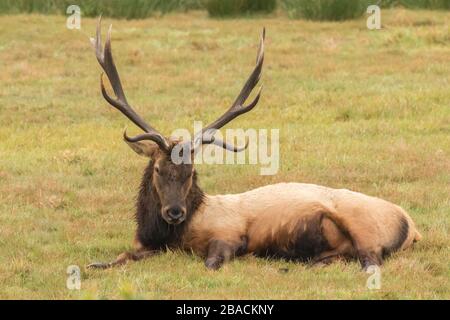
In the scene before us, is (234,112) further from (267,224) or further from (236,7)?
(236,7)

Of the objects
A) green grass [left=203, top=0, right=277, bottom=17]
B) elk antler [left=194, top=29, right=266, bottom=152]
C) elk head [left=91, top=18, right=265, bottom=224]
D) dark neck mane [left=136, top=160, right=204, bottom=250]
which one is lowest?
dark neck mane [left=136, top=160, right=204, bottom=250]

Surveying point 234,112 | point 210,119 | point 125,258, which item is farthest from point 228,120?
point 210,119

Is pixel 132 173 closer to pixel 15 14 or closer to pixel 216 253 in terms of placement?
pixel 216 253

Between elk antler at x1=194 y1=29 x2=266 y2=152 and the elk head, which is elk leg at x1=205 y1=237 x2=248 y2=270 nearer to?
the elk head

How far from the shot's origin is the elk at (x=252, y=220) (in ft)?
29.7

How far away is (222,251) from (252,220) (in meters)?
0.44

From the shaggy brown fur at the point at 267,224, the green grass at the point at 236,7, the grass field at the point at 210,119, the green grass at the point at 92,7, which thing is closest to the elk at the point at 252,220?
the shaggy brown fur at the point at 267,224

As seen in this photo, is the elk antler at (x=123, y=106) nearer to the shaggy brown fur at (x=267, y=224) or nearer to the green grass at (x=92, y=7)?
the shaggy brown fur at (x=267, y=224)

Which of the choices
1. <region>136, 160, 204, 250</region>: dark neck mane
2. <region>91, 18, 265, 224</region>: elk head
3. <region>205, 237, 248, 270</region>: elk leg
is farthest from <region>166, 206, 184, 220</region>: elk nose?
<region>205, 237, 248, 270</region>: elk leg

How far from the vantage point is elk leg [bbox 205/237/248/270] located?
8.96m

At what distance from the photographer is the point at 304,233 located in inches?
362

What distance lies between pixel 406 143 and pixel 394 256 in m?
4.78

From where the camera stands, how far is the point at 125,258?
29.8ft

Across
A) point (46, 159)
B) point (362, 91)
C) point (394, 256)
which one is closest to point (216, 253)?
point (394, 256)
